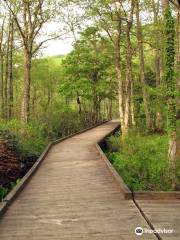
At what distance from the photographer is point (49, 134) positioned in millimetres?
30359

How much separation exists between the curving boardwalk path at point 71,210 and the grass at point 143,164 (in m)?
0.95

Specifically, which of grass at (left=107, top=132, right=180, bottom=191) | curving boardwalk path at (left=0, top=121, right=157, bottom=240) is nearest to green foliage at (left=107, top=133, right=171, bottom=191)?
grass at (left=107, top=132, right=180, bottom=191)

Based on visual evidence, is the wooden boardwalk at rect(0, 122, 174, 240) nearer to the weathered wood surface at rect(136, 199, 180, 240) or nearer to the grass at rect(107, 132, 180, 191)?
the weathered wood surface at rect(136, 199, 180, 240)

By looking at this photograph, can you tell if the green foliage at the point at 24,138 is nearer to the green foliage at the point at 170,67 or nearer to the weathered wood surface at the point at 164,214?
the green foliage at the point at 170,67

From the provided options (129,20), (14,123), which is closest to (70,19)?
(129,20)

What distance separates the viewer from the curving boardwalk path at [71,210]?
6141 mm

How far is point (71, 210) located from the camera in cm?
753

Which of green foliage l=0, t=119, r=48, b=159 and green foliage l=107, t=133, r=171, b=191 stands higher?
green foliage l=0, t=119, r=48, b=159

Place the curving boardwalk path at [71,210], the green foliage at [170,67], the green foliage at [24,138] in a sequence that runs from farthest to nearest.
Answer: the green foliage at [24,138] → the green foliage at [170,67] → the curving boardwalk path at [71,210]

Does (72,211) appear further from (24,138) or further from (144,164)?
(24,138)

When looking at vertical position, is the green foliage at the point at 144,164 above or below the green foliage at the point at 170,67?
below

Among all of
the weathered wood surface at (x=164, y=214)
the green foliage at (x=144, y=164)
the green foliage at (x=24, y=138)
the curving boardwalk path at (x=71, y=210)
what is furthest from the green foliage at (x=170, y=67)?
the green foliage at (x=24, y=138)

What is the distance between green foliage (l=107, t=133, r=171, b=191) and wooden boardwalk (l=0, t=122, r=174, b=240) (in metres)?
0.97

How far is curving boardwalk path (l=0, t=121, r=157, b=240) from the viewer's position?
6141 millimetres
